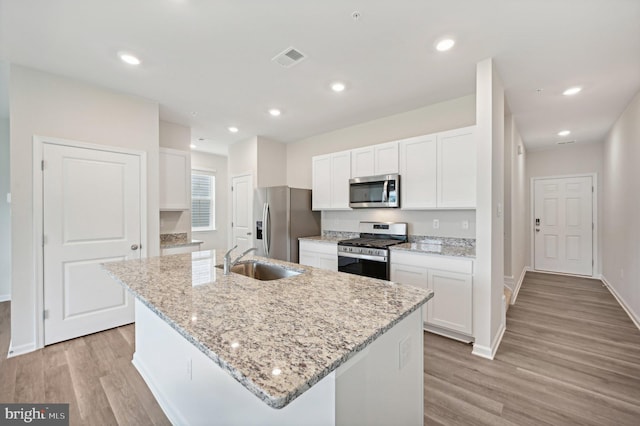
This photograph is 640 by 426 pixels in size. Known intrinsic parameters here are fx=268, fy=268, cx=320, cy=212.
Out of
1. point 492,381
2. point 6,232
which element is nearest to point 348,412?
point 492,381

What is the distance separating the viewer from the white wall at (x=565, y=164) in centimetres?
512

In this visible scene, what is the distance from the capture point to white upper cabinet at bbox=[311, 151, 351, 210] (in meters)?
3.93

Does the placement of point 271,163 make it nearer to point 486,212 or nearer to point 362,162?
point 362,162

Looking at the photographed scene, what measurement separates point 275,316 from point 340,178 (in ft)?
10.1

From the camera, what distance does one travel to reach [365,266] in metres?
3.25

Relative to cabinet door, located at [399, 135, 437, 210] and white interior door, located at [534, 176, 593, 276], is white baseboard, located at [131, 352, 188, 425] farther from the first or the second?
white interior door, located at [534, 176, 593, 276]

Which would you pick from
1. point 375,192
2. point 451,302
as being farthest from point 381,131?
point 451,302

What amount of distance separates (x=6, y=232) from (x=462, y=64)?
20.2 feet

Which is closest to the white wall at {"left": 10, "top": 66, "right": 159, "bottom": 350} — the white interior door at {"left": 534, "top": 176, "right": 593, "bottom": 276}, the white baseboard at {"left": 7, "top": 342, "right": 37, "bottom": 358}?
the white baseboard at {"left": 7, "top": 342, "right": 37, "bottom": 358}

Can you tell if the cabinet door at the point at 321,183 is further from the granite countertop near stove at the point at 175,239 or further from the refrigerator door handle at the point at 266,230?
the granite countertop near stove at the point at 175,239

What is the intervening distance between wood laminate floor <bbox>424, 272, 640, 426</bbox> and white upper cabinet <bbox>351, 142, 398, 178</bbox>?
204 centimetres

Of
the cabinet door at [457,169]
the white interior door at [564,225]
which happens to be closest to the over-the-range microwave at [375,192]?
the cabinet door at [457,169]

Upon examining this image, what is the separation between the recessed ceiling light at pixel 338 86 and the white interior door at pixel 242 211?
2.43 m

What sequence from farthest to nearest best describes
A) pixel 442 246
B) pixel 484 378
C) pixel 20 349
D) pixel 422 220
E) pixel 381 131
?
pixel 381 131, pixel 422 220, pixel 442 246, pixel 20 349, pixel 484 378
